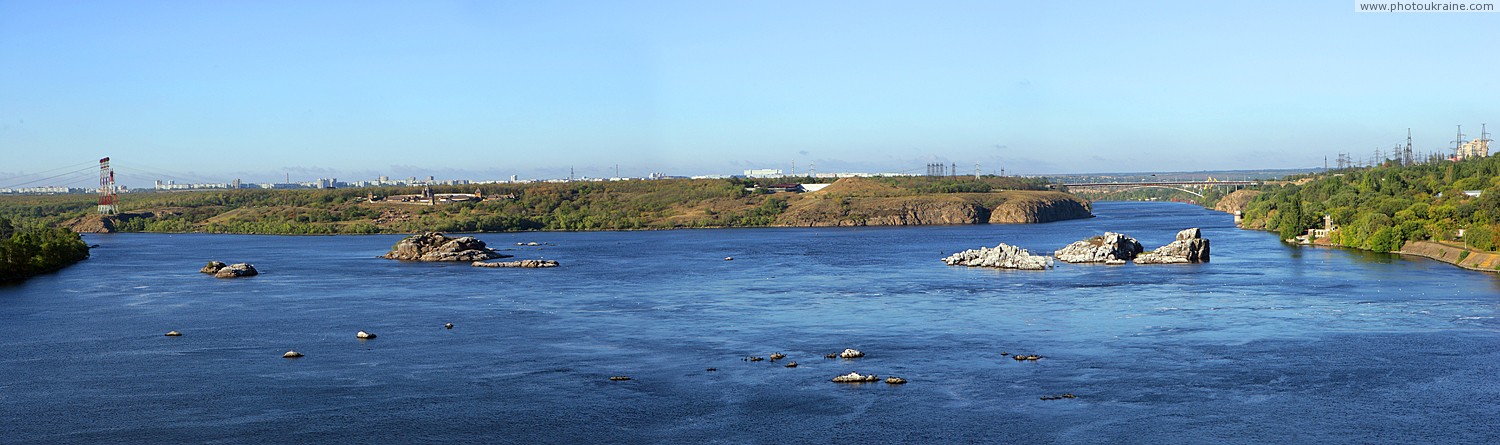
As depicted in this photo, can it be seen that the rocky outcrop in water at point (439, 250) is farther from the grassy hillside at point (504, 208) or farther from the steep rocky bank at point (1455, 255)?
the steep rocky bank at point (1455, 255)

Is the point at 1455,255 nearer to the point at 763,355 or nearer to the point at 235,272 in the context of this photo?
the point at 763,355

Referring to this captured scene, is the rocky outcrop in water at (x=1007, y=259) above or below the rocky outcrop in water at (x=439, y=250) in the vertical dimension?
below

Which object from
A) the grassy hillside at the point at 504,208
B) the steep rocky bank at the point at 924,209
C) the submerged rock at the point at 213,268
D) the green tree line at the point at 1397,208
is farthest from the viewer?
the steep rocky bank at the point at 924,209

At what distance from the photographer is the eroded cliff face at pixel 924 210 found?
149m

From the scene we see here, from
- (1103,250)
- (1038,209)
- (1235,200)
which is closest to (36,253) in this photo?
(1103,250)

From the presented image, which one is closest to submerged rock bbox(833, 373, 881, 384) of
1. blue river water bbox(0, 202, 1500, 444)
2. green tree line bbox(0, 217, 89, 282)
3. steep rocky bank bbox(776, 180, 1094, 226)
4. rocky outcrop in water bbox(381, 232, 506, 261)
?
blue river water bbox(0, 202, 1500, 444)

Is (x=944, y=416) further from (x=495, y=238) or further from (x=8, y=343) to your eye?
(x=495, y=238)

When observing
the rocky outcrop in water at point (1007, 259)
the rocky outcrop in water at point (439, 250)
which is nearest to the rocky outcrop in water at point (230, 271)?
the rocky outcrop in water at point (439, 250)

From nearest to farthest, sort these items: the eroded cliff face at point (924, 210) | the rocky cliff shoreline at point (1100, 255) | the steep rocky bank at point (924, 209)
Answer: the rocky cliff shoreline at point (1100, 255), the eroded cliff face at point (924, 210), the steep rocky bank at point (924, 209)

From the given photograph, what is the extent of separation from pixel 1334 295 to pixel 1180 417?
30863 mm

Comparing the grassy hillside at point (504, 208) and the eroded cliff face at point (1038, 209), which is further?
the eroded cliff face at point (1038, 209)

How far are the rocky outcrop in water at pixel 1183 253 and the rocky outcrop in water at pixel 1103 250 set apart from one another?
4.21 ft

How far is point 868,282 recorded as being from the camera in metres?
65.3

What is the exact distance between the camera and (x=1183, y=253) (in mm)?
76125
